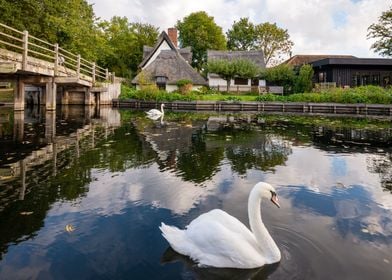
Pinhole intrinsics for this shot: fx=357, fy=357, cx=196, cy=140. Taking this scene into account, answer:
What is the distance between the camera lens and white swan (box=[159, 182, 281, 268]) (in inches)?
160

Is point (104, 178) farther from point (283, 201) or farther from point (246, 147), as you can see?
point (246, 147)

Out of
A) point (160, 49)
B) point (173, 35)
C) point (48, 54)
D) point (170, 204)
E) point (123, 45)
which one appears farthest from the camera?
point (123, 45)

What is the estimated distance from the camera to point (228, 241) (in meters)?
4.04

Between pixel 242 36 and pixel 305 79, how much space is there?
34274 mm

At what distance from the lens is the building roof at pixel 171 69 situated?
149 feet

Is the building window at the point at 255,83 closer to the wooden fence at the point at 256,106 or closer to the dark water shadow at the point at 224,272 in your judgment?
the wooden fence at the point at 256,106

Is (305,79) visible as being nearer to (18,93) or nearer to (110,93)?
(110,93)

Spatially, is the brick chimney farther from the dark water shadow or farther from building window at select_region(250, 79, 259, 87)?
the dark water shadow

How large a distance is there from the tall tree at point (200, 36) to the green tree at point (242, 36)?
5.65 m

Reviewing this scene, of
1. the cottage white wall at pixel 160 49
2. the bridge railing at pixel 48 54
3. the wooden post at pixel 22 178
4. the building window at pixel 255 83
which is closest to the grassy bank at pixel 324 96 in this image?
the bridge railing at pixel 48 54

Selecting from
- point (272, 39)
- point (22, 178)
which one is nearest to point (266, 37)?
point (272, 39)

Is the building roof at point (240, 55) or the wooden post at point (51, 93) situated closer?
the wooden post at point (51, 93)

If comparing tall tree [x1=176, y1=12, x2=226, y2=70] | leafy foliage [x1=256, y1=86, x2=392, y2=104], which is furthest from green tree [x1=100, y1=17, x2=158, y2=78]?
leafy foliage [x1=256, y1=86, x2=392, y2=104]

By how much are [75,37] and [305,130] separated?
25705mm
